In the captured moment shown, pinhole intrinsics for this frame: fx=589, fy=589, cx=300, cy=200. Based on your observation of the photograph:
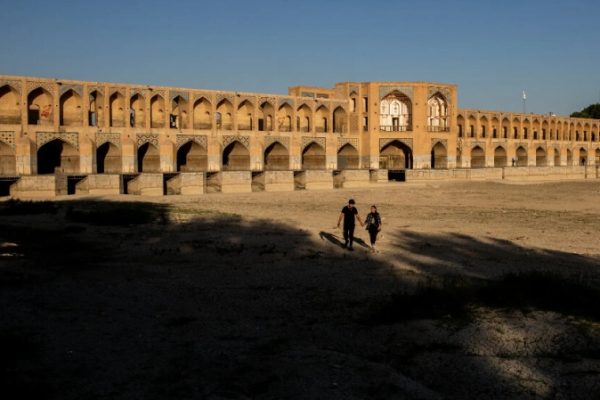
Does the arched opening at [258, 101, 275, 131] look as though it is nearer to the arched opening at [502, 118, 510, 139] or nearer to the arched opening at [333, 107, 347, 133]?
the arched opening at [333, 107, 347, 133]

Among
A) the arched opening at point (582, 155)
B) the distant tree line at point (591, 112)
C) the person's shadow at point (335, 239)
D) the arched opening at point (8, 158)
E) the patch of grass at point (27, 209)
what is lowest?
the person's shadow at point (335, 239)

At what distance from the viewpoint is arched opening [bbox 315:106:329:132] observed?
1531 inches

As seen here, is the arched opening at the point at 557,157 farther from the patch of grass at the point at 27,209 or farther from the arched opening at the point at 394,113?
the patch of grass at the point at 27,209

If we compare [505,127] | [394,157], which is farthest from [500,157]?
[394,157]

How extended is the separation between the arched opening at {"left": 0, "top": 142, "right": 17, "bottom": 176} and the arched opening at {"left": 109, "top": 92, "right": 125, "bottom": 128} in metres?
5.21

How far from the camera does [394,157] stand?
4169 cm

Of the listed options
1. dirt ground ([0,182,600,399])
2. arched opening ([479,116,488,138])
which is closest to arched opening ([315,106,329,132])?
arched opening ([479,116,488,138])

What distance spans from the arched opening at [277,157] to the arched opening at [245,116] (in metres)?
1.86

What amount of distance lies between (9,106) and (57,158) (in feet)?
11.9

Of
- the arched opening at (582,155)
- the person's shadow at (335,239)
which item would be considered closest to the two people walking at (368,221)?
the person's shadow at (335,239)

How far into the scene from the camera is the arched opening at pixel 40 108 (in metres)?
28.4

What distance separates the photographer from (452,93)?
41.4m

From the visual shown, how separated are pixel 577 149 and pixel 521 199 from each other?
113ft

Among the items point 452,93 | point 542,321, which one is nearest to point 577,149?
point 452,93
